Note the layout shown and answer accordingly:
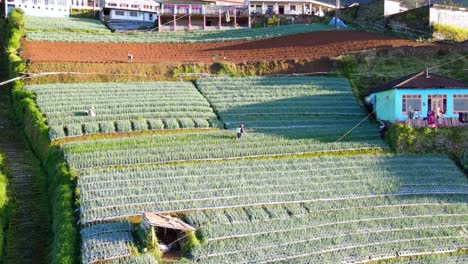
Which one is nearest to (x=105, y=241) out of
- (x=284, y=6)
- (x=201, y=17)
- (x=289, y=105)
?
(x=289, y=105)

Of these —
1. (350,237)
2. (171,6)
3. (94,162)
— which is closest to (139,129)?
(94,162)

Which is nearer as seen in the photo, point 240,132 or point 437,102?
point 240,132

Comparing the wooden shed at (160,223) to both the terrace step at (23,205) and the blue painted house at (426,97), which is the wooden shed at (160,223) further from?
the blue painted house at (426,97)

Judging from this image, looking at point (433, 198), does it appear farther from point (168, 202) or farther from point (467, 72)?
point (467, 72)

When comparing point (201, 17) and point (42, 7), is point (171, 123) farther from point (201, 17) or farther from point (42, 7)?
point (42, 7)

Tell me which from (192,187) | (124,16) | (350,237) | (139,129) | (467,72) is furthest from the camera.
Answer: (124,16)

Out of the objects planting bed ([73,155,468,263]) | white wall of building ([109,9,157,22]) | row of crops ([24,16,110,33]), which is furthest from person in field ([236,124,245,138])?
white wall of building ([109,9,157,22])
